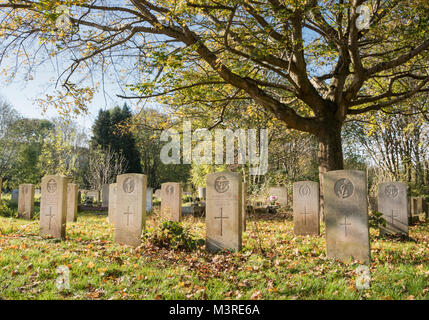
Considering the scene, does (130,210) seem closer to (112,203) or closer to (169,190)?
(169,190)

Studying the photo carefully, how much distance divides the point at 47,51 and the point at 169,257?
585 centimetres

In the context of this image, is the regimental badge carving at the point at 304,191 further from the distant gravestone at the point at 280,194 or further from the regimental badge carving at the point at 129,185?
the distant gravestone at the point at 280,194

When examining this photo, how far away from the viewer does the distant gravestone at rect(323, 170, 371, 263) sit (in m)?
5.51

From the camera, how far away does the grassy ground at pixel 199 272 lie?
3859 millimetres

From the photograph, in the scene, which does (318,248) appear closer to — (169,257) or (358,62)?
(169,257)

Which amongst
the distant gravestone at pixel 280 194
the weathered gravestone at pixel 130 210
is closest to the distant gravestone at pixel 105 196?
the distant gravestone at pixel 280 194

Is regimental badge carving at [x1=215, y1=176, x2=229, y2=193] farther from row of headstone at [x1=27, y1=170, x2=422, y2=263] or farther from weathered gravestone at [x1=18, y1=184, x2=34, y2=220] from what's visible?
weathered gravestone at [x1=18, y1=184, x2=34, y2=220]

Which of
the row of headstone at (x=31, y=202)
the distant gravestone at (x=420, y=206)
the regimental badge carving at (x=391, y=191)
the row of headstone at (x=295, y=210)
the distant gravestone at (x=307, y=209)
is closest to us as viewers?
the row of headstone at (x=295, y=210)

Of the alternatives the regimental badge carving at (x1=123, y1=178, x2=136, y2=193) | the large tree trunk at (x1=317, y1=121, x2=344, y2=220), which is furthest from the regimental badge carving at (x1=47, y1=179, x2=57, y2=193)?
the large tree trunk at (x1=317, y1=121, x2=344, y2=220)

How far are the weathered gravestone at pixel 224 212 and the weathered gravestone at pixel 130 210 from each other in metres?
1.57

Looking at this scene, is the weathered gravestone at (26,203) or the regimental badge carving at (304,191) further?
the weathered gravestone at (26,203)

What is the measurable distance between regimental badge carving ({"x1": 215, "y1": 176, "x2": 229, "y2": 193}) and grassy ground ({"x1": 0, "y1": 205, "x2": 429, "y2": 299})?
132 cm

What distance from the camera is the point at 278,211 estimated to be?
47.2 feet
